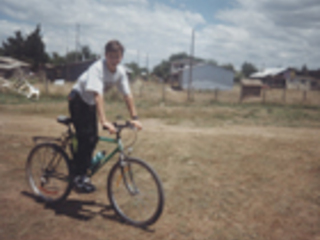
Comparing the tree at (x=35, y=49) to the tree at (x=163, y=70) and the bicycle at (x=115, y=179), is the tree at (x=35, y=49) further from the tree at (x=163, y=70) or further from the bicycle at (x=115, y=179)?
the bicycle at (x=115, y=179)

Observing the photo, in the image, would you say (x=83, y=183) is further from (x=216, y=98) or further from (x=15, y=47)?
(x=15, y=47)

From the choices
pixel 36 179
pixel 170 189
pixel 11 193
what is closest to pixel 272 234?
pixel 170 189

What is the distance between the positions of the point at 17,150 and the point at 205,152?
4.28 m

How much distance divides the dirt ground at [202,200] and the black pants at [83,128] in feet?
2.10

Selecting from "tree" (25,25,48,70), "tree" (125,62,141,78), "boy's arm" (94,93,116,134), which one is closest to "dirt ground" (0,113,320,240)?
"boy's arm" (94,93,116,134)

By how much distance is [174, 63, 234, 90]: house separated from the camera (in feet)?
150

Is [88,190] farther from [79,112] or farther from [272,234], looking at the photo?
[272,234]

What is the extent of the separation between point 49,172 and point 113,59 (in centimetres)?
192

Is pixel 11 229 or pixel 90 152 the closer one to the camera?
pixel 11 229

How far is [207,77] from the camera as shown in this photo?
46.9 meters

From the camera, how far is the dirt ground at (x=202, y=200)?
2.68 meters

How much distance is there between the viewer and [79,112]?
3.07 meters

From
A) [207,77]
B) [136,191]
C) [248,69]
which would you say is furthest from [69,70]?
[248,69]

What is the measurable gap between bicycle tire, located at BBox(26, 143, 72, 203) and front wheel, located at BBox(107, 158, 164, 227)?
2.28ft
